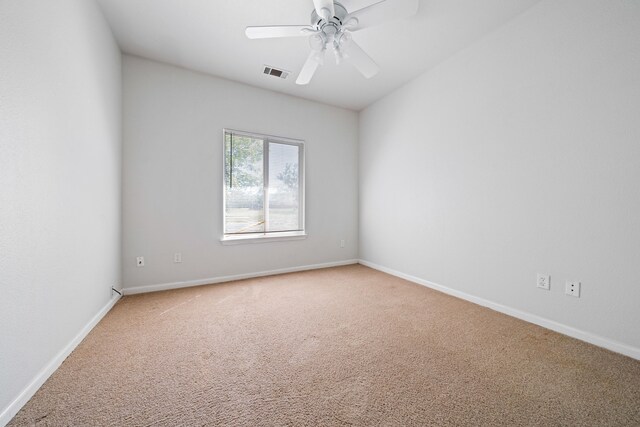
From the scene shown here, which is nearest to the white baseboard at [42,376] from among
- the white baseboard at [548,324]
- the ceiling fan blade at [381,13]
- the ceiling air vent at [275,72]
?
the ceiling fan blade at [381,13]

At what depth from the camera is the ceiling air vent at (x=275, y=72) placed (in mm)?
3004

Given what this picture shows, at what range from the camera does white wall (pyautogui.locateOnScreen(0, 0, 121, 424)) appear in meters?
1.14

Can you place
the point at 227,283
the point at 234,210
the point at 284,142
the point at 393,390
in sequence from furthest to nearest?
the point at 284,142 → the point at 234,210 → the point at 227,283 → the point at 393,390

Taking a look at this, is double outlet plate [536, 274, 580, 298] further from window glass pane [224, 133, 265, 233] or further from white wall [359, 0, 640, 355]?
window glass pane [224, 133, 265, 233]

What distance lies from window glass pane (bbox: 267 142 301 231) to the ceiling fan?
161cm

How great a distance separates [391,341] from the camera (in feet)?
6.01

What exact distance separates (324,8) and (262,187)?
7.67 feet

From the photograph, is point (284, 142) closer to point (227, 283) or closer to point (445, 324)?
point (227, 283)

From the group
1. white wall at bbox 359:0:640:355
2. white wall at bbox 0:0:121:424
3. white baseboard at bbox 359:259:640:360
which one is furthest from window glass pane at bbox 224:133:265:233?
white baseboard at bbox 359:259:640:360

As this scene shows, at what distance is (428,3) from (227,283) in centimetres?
358

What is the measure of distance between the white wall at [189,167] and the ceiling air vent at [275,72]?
43cm

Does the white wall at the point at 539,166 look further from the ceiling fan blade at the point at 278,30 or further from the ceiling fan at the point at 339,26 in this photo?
the ceiling fan blade at the point at 278,30

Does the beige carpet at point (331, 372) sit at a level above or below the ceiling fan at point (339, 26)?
below

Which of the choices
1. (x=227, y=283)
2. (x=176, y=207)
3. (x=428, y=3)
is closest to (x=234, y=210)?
(x=176, y=207)
